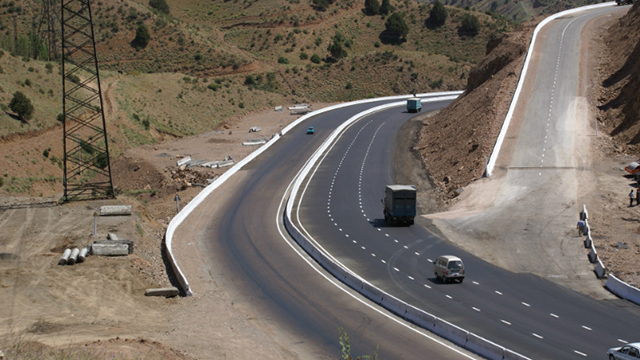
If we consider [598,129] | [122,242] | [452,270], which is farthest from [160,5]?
[452,270]

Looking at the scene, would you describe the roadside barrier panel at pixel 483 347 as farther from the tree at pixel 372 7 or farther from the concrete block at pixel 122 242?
the tree at pixel 372 7

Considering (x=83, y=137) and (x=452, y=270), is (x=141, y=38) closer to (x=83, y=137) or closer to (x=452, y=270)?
(x=83, y=137)

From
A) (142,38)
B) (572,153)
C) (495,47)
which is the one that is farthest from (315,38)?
(572,153)

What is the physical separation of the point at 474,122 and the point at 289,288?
130ft

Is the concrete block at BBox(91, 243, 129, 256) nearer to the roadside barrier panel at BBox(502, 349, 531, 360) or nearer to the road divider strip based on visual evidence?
the road divider strip

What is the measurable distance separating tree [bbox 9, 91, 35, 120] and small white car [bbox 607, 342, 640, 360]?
62.8 metres

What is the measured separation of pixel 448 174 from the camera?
211 ft

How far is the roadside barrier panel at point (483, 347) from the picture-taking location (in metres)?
26.1

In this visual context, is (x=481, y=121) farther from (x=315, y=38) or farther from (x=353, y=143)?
(x=315, y=38)

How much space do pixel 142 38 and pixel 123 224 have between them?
9158 centimetres

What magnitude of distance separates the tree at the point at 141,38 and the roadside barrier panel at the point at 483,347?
115992mm

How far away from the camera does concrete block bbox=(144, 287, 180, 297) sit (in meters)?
36.4

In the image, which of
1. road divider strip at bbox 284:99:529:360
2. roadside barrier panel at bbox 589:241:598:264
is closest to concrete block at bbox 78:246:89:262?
road divider strip at bbox 284:99:529:360

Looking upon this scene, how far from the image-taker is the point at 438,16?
167250 millimetres
